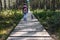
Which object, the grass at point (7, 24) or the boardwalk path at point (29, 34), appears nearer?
the boardwalk path at point (29, 34)

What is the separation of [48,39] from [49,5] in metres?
23.0

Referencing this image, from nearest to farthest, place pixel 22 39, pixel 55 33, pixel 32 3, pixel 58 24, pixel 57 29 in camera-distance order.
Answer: pixel 22 39 < pixel 55 33 < pixel 57 29 < pixel 58 24 < pixel 32 3

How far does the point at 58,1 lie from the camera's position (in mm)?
26172

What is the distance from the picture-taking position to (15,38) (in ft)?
23.3

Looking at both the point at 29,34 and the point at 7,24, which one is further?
the point at 7,24

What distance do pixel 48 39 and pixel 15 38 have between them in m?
1.26

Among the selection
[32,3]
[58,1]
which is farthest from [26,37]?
[32,3]

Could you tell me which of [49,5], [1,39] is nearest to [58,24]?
[1,39]

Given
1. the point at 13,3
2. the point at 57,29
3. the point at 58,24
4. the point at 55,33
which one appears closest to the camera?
the point at 55,33

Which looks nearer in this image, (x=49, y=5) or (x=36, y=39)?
(x=36, y=39)

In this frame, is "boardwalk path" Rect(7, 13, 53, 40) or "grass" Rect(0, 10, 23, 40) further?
"grass" Rect(0, 10, 23, 40)

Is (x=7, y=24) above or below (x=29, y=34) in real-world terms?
below

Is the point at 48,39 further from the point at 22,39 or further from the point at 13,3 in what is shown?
the point at 13,3

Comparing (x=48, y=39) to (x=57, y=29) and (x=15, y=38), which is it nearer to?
(x=15, y=38)
